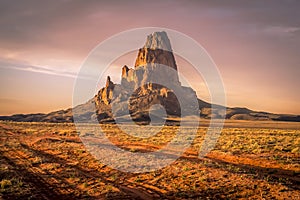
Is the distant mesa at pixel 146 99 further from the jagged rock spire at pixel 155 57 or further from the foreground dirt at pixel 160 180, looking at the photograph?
the foreground dirt at pixel 160 180

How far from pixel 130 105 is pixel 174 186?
12209 cm

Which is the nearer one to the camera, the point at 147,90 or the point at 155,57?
the point at 147,90

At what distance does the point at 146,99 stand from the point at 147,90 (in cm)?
1449

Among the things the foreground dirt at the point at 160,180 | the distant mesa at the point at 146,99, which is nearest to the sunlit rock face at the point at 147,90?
the distant mesa at the point at 146,99

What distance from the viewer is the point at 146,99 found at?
13925 cm

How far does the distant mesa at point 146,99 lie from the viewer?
5246 inches

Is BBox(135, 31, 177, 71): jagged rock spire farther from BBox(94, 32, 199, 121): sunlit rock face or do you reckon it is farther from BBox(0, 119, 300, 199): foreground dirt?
BBox(0, 119, 300, 199): foreground dirt

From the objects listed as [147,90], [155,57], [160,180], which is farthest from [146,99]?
[160,180]

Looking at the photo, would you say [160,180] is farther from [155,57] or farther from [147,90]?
[155,57]

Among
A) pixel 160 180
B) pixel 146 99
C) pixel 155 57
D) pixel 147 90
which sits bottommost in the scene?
pixel 160 180

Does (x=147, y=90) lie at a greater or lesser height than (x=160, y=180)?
greater

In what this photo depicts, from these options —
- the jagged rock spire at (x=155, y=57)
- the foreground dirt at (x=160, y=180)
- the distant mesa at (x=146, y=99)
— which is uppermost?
the jagged rock spire at (x=155, y=57)

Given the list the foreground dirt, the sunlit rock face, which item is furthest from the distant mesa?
the foreground dirt

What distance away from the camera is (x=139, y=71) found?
7057 inches
